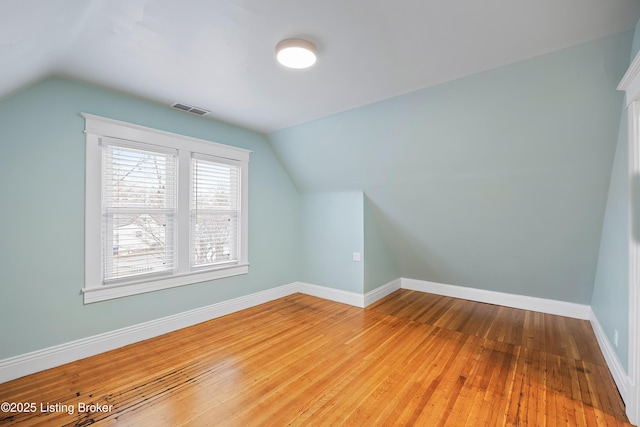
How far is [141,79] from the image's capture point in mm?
2592

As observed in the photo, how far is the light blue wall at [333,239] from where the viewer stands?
4.18 meters

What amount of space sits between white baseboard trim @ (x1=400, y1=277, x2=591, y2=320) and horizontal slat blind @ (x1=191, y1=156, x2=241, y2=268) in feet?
10.1

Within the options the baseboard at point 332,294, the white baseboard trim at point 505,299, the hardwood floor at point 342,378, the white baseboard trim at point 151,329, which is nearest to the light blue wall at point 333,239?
the baseboard at point 332,294

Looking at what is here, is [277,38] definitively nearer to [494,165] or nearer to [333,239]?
[494,165]

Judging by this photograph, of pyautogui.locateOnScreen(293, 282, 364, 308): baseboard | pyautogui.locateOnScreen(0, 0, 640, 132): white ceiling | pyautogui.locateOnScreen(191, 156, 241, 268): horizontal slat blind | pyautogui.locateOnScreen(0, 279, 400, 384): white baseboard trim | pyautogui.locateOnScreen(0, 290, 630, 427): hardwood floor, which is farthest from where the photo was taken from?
pyautogui.locateOnScreen(293, 282, 364, 308): baseboard

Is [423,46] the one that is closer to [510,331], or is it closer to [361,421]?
[361,421]

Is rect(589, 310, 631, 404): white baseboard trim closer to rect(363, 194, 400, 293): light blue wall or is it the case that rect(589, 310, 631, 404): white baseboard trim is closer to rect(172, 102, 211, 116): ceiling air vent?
rect(363, 194, 400, 293): light blue wall

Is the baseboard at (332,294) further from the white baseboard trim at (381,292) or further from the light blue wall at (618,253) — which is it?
the light blue wall at (618,253)

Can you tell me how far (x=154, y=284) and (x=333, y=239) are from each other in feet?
8.04

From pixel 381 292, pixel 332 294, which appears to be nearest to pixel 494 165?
pixel 381 292

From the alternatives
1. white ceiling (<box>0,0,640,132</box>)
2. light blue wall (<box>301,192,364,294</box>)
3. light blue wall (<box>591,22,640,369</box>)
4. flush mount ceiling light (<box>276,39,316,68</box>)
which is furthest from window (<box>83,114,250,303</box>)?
light blue wall (<box>591,22,640,369</box>)

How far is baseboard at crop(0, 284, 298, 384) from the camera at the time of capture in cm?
236

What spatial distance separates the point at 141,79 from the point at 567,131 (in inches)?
149

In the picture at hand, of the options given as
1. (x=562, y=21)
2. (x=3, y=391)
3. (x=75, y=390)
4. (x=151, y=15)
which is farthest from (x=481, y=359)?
(x=3, y=391)
